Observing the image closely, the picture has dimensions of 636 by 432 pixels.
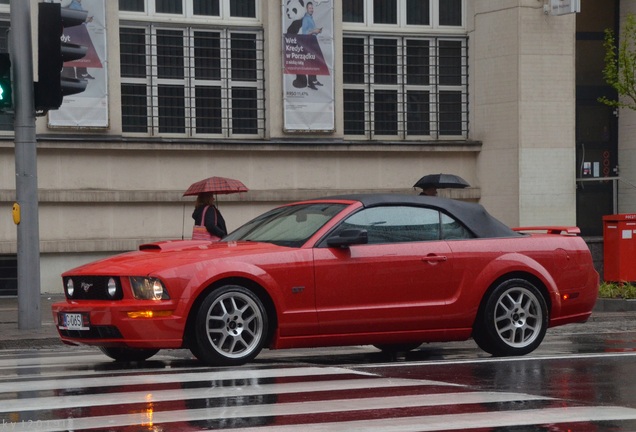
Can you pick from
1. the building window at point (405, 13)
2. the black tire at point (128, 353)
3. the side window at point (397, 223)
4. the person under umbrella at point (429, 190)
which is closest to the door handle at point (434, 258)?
the side window at point (397, 223)

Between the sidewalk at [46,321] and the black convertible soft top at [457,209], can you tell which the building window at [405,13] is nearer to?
the sidewalk at [46,321]

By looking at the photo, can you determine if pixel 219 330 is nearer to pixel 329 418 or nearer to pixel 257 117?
pixel 329 418

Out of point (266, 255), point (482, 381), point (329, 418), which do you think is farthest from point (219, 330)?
point (329, 418)

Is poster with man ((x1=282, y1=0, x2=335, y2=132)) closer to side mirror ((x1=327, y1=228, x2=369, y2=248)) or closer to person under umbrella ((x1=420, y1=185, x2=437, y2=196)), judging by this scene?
person under umbrella ((x1=420, y1=185, x2=437, y2=196))

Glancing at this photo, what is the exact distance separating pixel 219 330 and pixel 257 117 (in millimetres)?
12754

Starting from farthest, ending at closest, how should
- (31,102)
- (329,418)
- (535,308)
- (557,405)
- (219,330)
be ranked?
1. (31,102)
2. (535,308)
3. (219,330)
4. (557,405)
5. (329,418)

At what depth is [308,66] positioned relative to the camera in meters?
22.5

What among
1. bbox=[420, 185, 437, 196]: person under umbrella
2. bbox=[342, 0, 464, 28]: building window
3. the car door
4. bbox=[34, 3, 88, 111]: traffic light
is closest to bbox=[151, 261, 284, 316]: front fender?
the car door

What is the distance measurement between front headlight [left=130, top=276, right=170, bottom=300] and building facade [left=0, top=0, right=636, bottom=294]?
35.2ft

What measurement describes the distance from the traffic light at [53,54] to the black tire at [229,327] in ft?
17.7

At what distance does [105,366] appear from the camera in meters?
10.5

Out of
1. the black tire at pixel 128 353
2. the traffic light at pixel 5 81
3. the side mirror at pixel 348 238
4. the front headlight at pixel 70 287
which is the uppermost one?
the traffic light at pixel 5 81

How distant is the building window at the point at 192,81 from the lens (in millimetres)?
21672

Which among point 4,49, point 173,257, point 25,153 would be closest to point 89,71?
point 4,49
